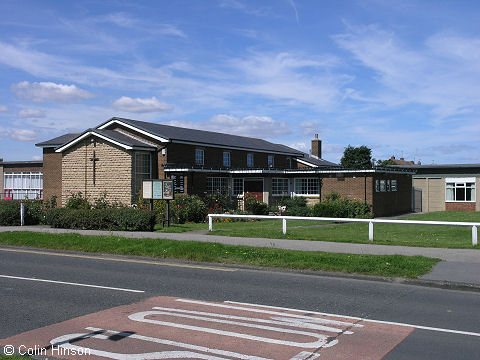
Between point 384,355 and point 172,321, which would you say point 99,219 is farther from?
point 384,355

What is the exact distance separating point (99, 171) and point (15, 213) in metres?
8.72

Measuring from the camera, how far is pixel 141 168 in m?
32.6

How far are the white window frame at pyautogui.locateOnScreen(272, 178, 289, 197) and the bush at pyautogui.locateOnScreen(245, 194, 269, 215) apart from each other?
11.0ft

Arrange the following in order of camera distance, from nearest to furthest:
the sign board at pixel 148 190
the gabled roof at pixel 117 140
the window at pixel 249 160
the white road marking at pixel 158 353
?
1. the white road marking at pixel 158 353
2. the sign board at pixel 148 190
3. the gabled roof at pixel 117 140
4. the window at pixel 249 160

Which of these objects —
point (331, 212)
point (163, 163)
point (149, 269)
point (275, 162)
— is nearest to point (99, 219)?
point (149, 269)

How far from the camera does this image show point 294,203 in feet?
111

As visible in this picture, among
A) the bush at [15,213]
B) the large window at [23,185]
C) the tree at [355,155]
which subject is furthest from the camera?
the tree at [355,155]

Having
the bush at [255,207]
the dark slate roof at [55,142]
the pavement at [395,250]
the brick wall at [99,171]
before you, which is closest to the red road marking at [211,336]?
the pavement at [395,250]

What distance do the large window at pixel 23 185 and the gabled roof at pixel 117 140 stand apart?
14285 mm

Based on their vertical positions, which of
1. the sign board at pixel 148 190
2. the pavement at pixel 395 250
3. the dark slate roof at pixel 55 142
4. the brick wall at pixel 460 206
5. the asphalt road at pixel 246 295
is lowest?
the asphalt road at pixel 246 295

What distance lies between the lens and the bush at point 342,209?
98.7ft

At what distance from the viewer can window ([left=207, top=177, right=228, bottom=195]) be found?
1358 inches

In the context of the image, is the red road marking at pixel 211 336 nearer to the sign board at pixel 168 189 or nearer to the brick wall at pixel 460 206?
the sign board at pixel 168 189

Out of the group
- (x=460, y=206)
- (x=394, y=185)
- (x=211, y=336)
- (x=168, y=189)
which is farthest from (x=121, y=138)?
(x=460, y=206)
